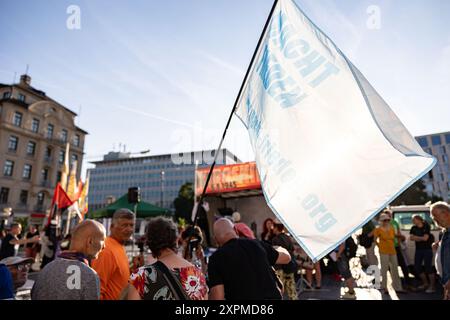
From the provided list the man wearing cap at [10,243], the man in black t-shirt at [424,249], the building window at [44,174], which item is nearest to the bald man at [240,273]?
the man in black t-shirt at [424,249]

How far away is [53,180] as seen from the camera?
39.3 metres

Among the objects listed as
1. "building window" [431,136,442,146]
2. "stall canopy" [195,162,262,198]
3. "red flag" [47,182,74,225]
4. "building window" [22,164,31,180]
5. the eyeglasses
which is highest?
"building window" [431,136,442,146]

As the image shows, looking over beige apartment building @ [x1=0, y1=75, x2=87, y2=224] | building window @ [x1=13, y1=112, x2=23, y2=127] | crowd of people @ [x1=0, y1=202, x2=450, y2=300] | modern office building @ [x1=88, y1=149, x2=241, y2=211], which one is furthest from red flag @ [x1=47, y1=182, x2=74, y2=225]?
modern office building @ [x1=88, y1=149, x2=241, y2=211]

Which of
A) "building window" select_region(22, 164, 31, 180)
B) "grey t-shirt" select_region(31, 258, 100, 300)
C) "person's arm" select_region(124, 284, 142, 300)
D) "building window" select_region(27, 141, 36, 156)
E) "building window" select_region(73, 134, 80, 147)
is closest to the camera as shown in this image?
"person's arm" select_region(124, 284, 142, 300)

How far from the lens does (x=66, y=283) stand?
1.92 m

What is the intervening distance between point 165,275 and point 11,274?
144 cm

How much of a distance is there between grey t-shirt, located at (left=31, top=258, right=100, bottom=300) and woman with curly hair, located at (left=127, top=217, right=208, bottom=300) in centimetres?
43

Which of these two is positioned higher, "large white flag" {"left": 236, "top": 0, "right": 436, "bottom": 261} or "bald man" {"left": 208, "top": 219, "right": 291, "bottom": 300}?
"large white flag" {"left": 236, "top": 0, "right": 436, "bottom": 261}

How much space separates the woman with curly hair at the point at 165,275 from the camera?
174cm

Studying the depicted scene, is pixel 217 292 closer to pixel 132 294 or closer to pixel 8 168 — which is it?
pixel 132 294

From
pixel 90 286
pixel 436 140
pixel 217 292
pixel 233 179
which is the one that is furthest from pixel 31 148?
pixel 436 140

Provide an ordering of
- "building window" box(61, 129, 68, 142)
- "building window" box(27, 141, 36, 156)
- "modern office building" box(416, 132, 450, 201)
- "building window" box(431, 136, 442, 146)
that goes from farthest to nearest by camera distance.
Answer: "building window" box(431, 136, 442, 146), "modern office building" box(416, 132, 450, 201), "building window" box(61, 129, 68, 142), "building window" box(27, 141, 36, 156)

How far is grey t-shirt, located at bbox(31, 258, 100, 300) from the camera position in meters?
1.89

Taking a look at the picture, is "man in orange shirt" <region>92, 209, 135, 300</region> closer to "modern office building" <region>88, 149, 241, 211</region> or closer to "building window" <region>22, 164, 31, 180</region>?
"building window" <region>22, 164, 31, 180</region>
